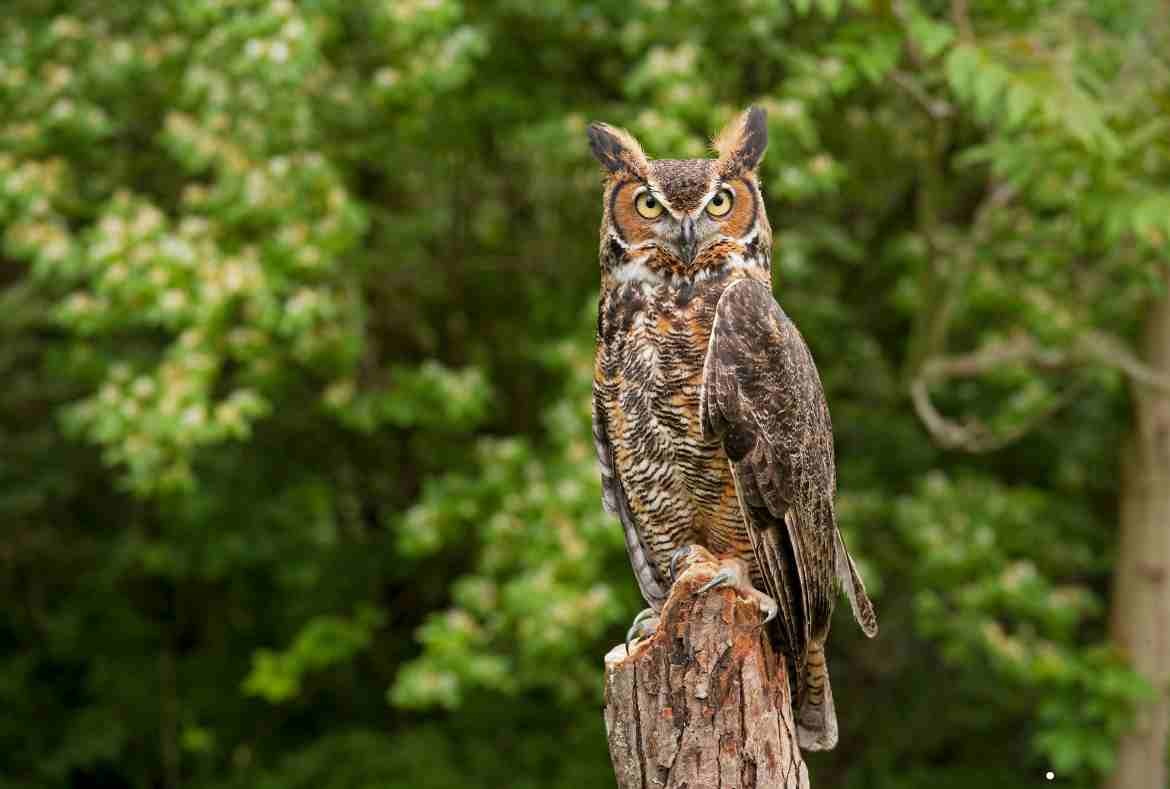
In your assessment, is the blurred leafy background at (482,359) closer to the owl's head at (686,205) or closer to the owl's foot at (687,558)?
the owl's head at (686,205)

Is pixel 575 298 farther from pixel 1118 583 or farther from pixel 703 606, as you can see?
pixel 703 606

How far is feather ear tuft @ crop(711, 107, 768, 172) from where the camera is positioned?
271 centimetres

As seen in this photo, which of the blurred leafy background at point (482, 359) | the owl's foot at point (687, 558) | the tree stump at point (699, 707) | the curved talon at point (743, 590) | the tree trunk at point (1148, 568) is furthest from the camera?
the tree trunk at point (1148, 568)

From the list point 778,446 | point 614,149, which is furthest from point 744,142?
point 778,446

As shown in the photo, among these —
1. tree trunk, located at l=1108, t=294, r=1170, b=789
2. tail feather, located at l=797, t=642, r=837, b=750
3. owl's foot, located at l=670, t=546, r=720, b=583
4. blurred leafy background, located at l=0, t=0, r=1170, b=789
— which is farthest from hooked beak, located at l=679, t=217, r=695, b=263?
tree trunk, located at l=1108, t=294, r=1170, b=789

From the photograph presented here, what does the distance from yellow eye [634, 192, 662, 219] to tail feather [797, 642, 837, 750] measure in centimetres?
95

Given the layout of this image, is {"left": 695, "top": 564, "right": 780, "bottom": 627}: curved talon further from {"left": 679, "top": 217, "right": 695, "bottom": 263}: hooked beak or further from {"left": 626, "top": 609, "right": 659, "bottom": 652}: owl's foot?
{"left": 679, "top": 217, "right": 695, "bottom": 263}: hooked beak

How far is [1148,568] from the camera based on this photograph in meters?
6.39

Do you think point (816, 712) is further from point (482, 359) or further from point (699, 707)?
point (482, 359)

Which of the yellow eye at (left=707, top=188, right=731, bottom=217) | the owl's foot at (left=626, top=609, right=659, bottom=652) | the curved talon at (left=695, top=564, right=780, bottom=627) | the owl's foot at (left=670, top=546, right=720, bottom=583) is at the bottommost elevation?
the owl's foot at (left=626, top=609, right=659, bottom=652)

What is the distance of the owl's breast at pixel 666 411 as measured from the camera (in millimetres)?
2746

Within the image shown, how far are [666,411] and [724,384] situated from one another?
0.59ft

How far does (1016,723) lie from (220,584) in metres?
4.70

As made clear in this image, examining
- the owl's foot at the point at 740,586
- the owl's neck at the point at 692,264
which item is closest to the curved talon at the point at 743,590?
the owl's foot at the point at 740,586
